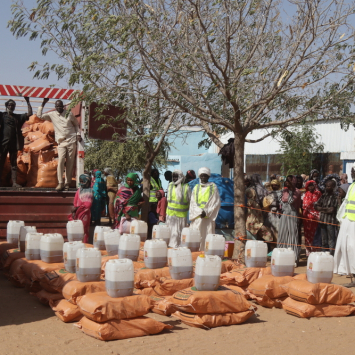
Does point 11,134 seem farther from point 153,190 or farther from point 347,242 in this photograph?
point 347,242

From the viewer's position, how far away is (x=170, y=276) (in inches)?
269

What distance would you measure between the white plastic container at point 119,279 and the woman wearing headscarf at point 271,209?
4.88 metres

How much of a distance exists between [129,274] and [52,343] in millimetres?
1011

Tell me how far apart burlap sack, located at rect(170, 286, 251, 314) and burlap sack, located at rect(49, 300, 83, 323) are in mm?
1068

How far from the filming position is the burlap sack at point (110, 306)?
5211 millimetres

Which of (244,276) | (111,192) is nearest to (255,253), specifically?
(244,276)

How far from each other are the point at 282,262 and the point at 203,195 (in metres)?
2.91

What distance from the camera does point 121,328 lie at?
5277mm

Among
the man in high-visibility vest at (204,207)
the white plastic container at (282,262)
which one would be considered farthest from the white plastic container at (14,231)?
the white plastic container at (282,262)

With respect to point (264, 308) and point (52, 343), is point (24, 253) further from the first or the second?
point (264, 308)

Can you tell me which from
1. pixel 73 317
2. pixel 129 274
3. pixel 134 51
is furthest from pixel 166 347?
pixel 134 51

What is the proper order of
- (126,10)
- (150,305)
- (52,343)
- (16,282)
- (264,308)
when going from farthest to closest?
(126,10)
(16,282)
(264,308)
(150,305)
(52,343)

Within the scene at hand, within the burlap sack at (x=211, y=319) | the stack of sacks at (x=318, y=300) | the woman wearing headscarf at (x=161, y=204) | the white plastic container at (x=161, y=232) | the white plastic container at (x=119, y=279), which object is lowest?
the burlap sack at (x=211, y=319)

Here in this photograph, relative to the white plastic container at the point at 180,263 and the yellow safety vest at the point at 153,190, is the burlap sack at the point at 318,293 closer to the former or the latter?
the white plastic container at the point at 180,263
